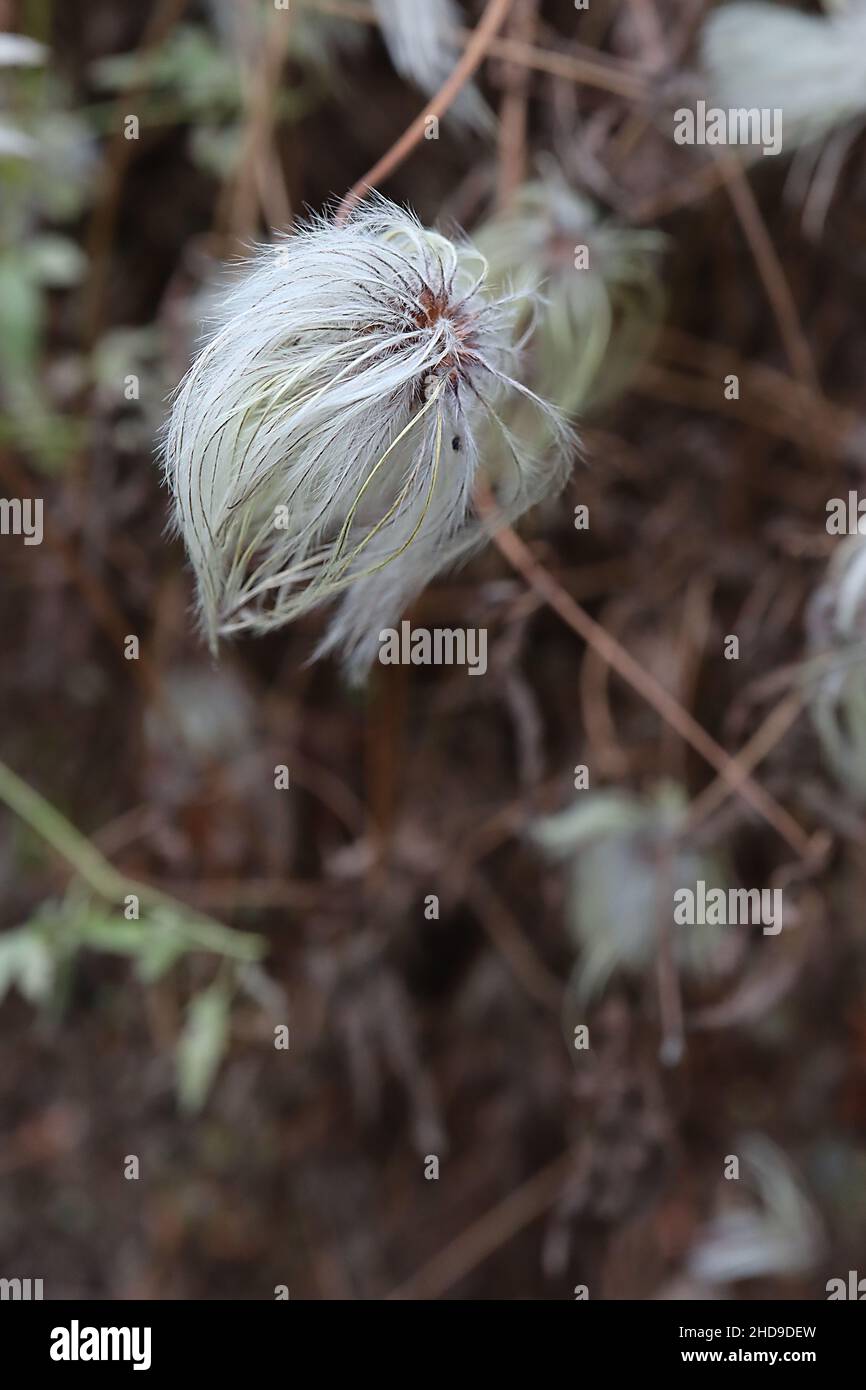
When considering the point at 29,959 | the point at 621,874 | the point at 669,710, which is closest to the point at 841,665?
the point at 669,710

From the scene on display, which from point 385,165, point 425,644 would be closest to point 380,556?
point 385,165

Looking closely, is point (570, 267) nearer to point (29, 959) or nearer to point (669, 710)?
point (669, 710)

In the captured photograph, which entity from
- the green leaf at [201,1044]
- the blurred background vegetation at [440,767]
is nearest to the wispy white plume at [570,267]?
the blurred background vegetation at [440,767]

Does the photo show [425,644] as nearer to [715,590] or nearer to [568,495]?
[568,495]

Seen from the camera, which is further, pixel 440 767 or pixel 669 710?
pixel 440 767

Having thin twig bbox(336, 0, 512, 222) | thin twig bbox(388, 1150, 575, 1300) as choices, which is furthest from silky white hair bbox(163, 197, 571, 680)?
thin twig bbox(388, 1150, 575, 1300)

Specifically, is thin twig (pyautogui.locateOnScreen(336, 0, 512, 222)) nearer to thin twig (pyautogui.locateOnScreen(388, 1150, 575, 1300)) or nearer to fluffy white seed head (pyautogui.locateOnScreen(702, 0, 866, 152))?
fluffy white seed head (pyautogui.locateOnScreen(702, 0, 866, 152))

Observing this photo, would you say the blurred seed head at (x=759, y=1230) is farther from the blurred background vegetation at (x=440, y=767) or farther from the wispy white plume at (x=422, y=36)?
the wispy white plume at (x=422, y=36)
